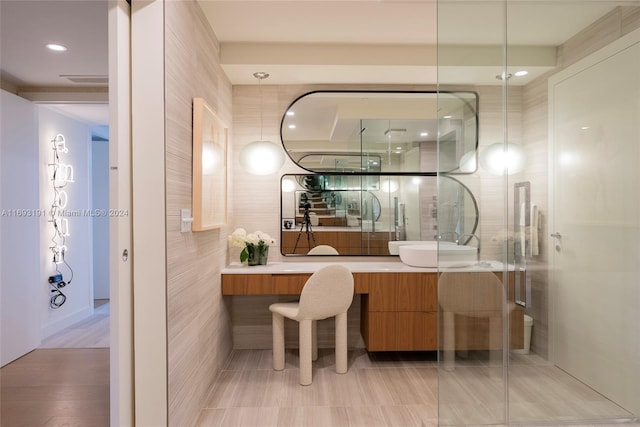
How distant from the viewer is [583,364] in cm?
155

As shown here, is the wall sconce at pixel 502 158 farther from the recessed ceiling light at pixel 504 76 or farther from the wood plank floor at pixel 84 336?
the wood plank floor at pixel 84 336

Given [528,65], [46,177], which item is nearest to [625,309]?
[528,65]

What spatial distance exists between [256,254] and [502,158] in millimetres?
2062

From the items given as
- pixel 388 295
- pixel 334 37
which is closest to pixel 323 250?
pixel 388 295

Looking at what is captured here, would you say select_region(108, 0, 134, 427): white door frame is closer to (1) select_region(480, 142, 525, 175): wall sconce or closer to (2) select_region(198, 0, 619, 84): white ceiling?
(2) select_region(198, 0, 619, 84): white ceiling

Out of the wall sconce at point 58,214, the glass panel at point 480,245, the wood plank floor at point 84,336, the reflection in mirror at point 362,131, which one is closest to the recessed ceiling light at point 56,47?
the wall sconce at point 58,214

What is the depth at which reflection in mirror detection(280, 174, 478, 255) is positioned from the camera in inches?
132

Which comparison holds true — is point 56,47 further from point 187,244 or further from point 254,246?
point 254,246

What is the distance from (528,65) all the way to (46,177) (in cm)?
376

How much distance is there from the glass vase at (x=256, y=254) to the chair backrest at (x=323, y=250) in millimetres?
470

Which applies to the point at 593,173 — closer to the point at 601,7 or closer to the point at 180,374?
the point at 601,7

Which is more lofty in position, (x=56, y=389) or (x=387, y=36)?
(x=387, y=36)

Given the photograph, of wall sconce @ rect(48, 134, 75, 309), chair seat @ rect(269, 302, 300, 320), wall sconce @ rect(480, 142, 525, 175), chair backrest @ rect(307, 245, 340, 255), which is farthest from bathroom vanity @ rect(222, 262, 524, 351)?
wall sconce @ rect(48, 134, 75, 309)

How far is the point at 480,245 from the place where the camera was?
168 cm
